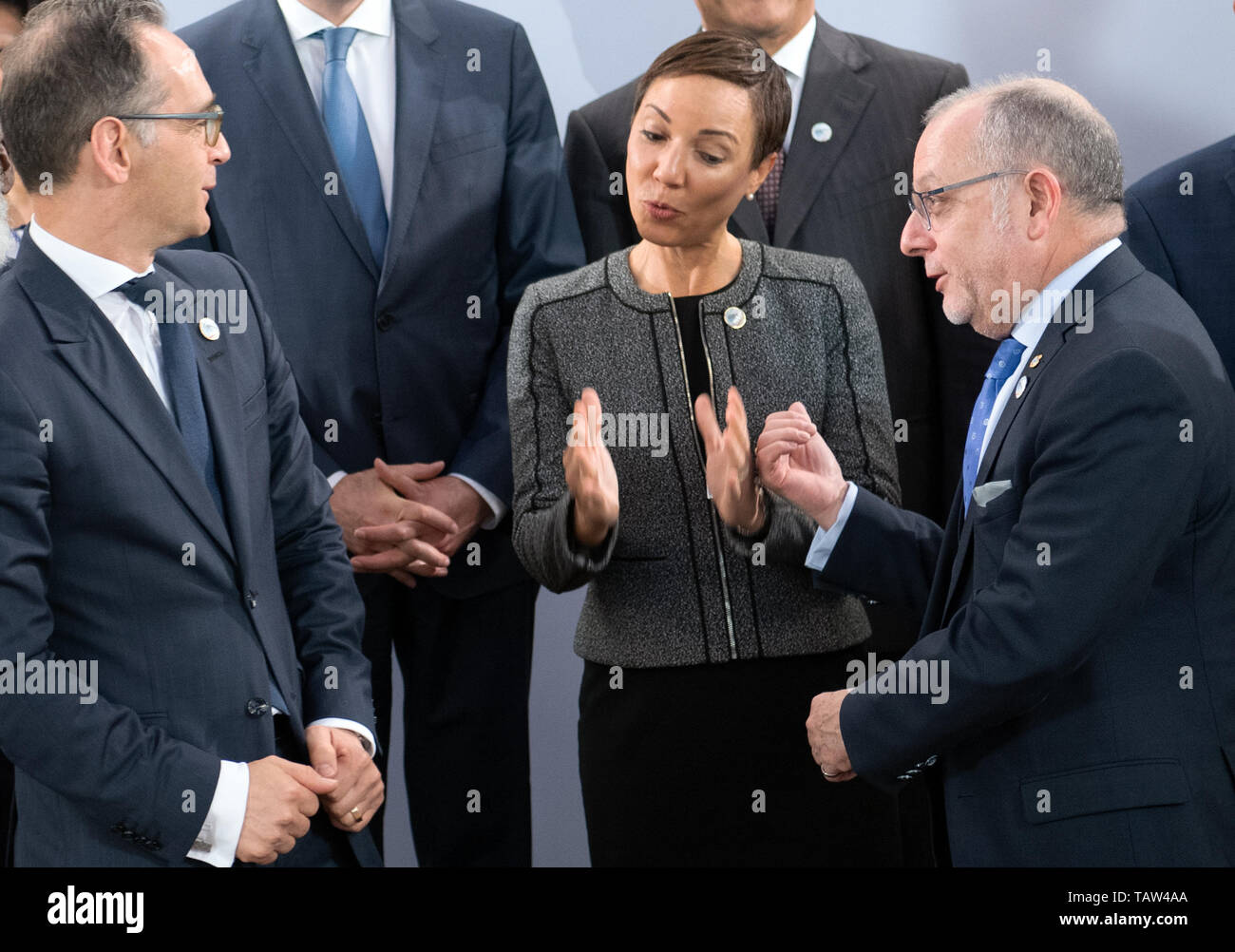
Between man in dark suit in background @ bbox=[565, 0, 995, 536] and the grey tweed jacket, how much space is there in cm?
33

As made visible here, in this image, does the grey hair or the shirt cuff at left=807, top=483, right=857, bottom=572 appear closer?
the grey hair

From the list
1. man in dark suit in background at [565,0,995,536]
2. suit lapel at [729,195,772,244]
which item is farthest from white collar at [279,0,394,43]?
suit lapel at [729,195,772,244]

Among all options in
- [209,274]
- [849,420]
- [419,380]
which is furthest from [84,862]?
[849,420]

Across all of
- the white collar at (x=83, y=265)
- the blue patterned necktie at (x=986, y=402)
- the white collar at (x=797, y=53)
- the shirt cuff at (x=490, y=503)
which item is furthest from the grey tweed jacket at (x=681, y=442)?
the white collar at (x=83, y=265)

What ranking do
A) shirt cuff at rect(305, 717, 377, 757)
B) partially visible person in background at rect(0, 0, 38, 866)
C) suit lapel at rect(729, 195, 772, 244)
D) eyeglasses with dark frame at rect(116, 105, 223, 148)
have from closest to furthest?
eyeglasses with dark frame at rect(116, 105, 223, 148)
shirt cuff at rect(305, 717, 377, 757)
partially visible person in background at rect(0, 0, 38, 866)
suit lapel at rect(729, 195, 772, 244)

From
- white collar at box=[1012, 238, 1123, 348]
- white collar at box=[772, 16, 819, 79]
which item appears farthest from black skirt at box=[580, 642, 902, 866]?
white collar at box=[772, 16, 819, 79]

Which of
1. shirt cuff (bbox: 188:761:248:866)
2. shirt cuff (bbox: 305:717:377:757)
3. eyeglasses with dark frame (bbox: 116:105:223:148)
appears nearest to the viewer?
shirt cuff (bbox: 188:761:248:866)

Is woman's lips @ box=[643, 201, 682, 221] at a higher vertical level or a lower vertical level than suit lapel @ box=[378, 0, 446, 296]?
lower

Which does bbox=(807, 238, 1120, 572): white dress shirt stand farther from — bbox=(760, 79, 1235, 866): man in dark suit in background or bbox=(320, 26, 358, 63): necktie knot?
bbox=(320, 26, 358, 63): necktie knot

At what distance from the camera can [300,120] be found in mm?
3027

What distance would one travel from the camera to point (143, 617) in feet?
7.08

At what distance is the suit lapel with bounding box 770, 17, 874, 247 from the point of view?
10.1 feet

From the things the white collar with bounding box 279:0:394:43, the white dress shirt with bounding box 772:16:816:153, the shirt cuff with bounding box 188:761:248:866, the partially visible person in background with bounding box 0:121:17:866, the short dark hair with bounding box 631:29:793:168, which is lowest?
the shirt cuff with bounding box 188:761:248:866

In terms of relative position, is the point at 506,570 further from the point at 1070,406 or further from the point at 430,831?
the point at 1070,406
